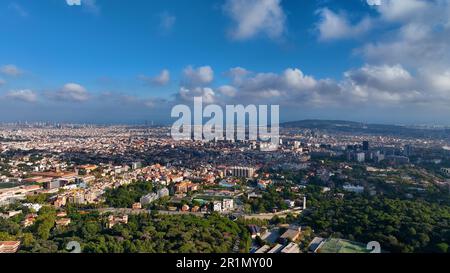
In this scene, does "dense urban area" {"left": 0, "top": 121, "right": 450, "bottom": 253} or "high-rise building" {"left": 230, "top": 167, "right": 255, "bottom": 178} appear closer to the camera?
"dense urban area" {"left": 0, "top": 121, "right": 450, "bottom": 253}

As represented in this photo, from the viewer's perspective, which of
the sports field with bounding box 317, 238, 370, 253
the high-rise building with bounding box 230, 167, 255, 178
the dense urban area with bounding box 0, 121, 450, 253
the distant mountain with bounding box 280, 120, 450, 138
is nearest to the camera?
the sports field with bounding box 317, 238, 370, 253

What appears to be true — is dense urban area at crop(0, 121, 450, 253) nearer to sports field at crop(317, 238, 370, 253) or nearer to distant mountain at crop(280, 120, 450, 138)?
sports field at crop(317, 238, 370, 253)

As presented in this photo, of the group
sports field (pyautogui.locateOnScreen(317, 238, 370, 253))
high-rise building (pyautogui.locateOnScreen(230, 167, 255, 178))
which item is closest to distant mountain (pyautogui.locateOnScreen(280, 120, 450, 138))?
high-rise building (pyautogui.locateOnScreen(230, 167, 255, 178))

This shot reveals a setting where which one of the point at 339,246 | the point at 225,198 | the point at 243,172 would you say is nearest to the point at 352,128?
the point at 243,172

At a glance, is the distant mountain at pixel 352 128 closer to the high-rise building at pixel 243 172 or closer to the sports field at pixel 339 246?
the high-rise building at pixel 243 172

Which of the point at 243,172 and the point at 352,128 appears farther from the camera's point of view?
the point at 352,128

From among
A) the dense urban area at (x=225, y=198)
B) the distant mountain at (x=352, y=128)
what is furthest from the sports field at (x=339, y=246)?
the distant mountain at (x=352, y=128)

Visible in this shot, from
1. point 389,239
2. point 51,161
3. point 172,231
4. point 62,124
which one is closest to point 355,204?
point 389,239

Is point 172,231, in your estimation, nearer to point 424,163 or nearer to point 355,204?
point 355,204

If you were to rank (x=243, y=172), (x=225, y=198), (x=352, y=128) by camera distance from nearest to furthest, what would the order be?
(x=225, y=198) → (x=243, y=172) → (x=352, y=128)

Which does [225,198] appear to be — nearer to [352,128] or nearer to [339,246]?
[339,246]
